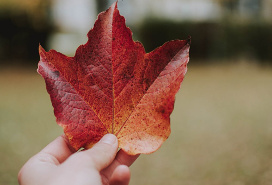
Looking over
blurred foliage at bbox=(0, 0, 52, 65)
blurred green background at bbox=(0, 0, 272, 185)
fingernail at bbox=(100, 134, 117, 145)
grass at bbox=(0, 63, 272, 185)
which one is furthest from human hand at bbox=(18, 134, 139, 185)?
blurred foliage at bbox=(0, 0, 52, 65)

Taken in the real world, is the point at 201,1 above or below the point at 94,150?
above

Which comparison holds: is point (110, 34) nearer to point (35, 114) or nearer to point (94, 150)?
point (94, 150)

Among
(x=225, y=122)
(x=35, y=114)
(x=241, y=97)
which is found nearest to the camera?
(x=225, y=122)

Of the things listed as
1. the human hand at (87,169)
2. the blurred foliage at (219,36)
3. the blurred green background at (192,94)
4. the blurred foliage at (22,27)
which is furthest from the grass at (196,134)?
the blurred foliage at (219,36)

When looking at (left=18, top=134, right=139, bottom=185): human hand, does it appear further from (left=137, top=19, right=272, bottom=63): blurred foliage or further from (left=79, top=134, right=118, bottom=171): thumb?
(left=137, top=19, right=272, bottom=63): blurred foliage

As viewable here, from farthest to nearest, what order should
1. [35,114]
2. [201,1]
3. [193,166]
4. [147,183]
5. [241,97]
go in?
[201,1], [241,97], [35,114], [193,166], [147,183]

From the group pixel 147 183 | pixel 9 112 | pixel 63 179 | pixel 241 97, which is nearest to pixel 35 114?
pixel 9 112
